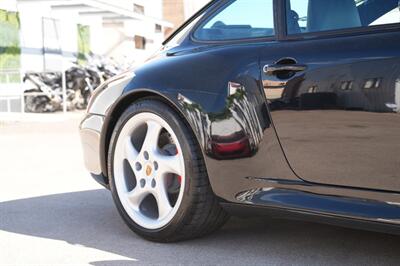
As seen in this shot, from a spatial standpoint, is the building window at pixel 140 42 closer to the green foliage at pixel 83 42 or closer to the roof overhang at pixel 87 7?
the roof overhang at pixel 87 7

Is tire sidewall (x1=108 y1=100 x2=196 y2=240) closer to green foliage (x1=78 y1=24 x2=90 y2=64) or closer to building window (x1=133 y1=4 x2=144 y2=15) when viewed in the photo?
green foliage (x1=78 y1=24 x2=90 y2=64)

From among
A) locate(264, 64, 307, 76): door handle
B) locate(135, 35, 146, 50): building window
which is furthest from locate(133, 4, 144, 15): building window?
locate(264, 64, 307, 76): door handle

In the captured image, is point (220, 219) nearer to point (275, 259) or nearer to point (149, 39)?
point (275, 259)

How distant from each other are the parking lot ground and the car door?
623 mm

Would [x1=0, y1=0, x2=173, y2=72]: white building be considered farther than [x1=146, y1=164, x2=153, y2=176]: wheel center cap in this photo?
Yes

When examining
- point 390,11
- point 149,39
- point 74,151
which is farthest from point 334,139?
point 149,39

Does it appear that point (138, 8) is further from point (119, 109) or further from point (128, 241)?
point (128, 241)

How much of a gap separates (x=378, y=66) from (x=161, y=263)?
140 centimetres

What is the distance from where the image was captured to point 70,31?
19156mm

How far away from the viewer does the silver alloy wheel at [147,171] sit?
3.46 meters

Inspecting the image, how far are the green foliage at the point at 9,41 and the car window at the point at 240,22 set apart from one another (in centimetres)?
1221

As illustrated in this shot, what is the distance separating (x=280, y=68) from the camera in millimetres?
3002

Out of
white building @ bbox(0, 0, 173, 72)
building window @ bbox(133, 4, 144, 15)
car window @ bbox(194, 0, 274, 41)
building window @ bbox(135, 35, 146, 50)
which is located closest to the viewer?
car window @ bbox(194, 0, 274, 41)

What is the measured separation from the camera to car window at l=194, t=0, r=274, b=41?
3.21m
